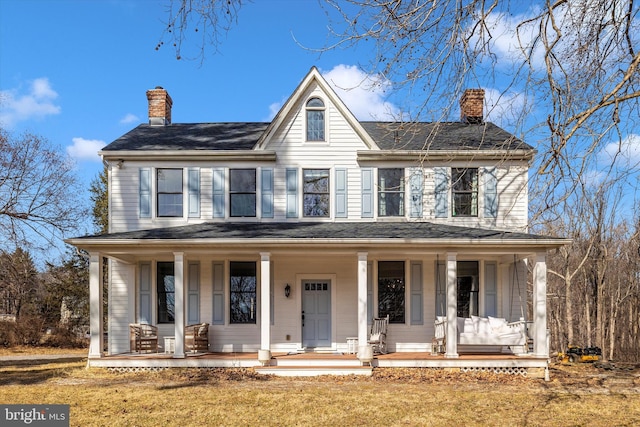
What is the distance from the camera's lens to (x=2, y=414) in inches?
294

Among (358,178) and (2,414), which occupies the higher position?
(358,178)

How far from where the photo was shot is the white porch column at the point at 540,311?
1206cm

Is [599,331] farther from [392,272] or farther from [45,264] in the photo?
[45,264]

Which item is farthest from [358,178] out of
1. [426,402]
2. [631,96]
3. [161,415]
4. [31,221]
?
[31,221]

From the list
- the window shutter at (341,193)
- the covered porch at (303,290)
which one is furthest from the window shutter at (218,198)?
the window shutter at (341,193)

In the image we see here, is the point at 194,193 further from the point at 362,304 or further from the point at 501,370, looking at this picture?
the point at 501,370

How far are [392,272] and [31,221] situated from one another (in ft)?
42.2

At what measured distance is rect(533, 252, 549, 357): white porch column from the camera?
1206 centimetres

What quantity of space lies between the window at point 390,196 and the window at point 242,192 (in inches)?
142

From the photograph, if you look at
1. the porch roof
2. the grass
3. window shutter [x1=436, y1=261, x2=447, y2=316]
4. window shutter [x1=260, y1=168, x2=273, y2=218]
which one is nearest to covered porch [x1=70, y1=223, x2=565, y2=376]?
window shutter [x1=436, y1=261, x2=447, y2=316]

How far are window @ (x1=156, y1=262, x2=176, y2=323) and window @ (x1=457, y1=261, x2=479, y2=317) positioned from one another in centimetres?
786

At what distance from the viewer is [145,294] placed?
14.2 m

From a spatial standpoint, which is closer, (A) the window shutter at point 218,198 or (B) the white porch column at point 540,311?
(B) the white porch column at point 540,311

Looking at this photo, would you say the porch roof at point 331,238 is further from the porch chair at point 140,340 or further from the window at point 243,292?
the porch chair at point 140,340
